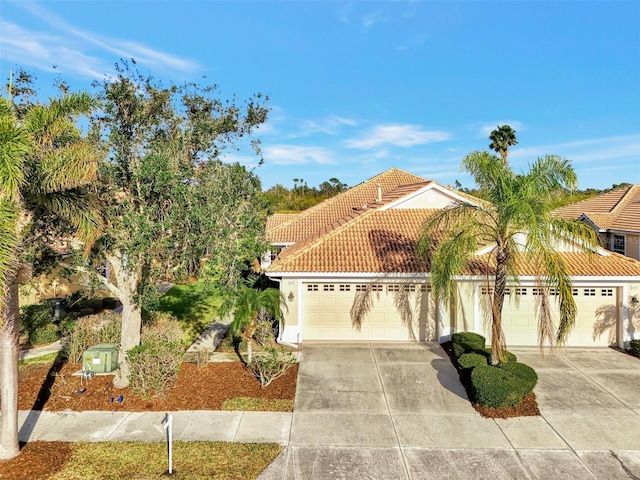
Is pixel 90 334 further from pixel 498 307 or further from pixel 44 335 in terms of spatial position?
pixel 498 307

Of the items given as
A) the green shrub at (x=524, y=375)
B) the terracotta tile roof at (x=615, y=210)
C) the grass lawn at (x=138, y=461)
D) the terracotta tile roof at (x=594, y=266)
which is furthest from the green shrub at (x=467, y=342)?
the terracotta tile roof at (x=615, y=210)

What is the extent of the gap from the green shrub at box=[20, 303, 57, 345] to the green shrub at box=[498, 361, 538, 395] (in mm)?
14923

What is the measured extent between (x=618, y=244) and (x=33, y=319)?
92.3ft

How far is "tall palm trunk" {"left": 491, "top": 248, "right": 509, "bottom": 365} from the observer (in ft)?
35.1

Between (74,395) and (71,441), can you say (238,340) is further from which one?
(71,441)

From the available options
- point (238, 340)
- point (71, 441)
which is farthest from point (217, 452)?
point (238, 340)

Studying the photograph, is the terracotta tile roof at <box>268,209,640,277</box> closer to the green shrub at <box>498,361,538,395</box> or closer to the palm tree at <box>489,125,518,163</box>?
the green shrub at <box>498,361,538,395</box>

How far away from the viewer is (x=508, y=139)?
41094mm

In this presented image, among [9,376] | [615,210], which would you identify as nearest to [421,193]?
[615,210]

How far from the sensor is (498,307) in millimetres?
10797

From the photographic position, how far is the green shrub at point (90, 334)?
12.9 m

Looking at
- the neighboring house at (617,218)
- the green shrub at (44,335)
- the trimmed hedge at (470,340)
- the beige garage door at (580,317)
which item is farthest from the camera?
the neighboring house at (617,218)

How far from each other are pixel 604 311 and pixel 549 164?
798cm

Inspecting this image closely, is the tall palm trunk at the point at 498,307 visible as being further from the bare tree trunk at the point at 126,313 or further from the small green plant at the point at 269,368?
the bare tree trunk at the point at 126,313
